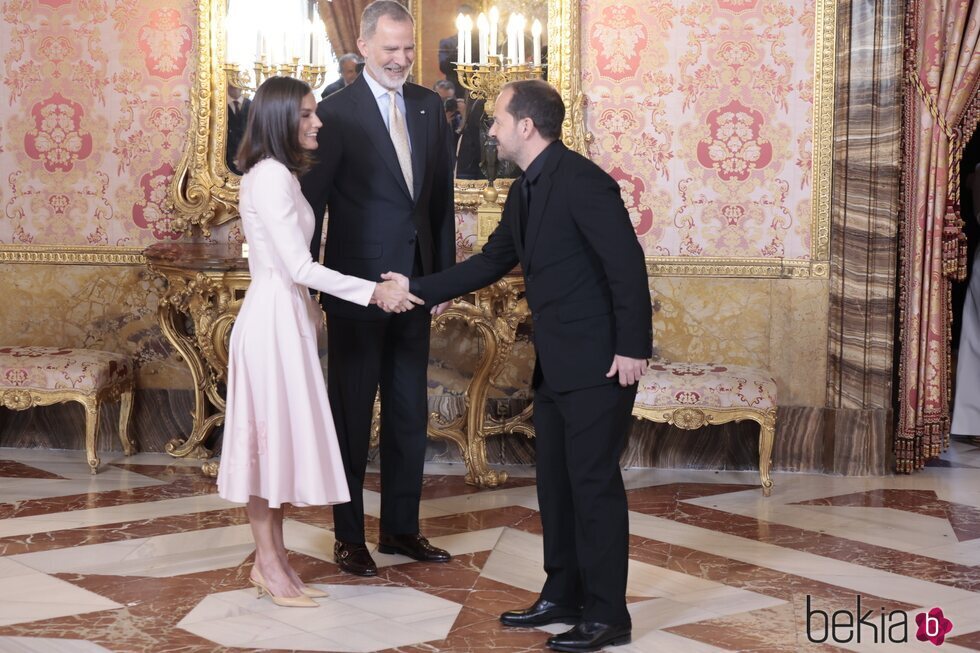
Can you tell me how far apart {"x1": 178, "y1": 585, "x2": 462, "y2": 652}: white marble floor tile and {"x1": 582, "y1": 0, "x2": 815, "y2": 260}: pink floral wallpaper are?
2611 mm

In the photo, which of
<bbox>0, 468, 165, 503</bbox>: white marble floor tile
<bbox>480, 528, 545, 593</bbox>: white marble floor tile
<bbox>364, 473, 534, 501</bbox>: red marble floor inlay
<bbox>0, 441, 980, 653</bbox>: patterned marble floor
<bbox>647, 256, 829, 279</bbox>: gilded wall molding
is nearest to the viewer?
<bbox>0, 441, 980, 653</bbox>: patterned marble floor

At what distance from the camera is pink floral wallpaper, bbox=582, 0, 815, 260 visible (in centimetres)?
545

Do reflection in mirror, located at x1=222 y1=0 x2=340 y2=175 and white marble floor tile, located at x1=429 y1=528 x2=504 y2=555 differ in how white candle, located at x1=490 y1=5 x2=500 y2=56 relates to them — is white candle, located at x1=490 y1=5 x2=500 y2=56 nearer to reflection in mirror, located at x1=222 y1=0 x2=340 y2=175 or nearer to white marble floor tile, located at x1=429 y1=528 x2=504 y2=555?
reflection in mirror, located at x1=222 y1=0 x2=340 y2=175

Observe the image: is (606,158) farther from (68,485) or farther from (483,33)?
(68,485)

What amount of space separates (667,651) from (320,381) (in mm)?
1202

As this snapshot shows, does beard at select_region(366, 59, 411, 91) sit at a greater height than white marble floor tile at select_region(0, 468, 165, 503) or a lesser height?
greater

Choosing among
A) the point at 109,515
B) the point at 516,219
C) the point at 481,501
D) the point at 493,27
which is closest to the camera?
the point at 516,219

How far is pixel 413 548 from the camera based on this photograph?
3951 mm

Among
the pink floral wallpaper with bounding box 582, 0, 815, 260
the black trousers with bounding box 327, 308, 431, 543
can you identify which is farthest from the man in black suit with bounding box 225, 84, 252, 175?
the black trousers with bounding box 327, 308, 431, 543

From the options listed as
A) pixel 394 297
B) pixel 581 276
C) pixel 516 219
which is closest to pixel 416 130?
pixel 394 297

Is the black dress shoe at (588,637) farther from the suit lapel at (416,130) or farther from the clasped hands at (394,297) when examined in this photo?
the suit lapel at (416,130)

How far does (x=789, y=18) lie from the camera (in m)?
5.41

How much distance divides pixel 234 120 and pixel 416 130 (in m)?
2.04

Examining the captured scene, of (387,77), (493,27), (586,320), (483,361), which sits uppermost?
(493,27)
